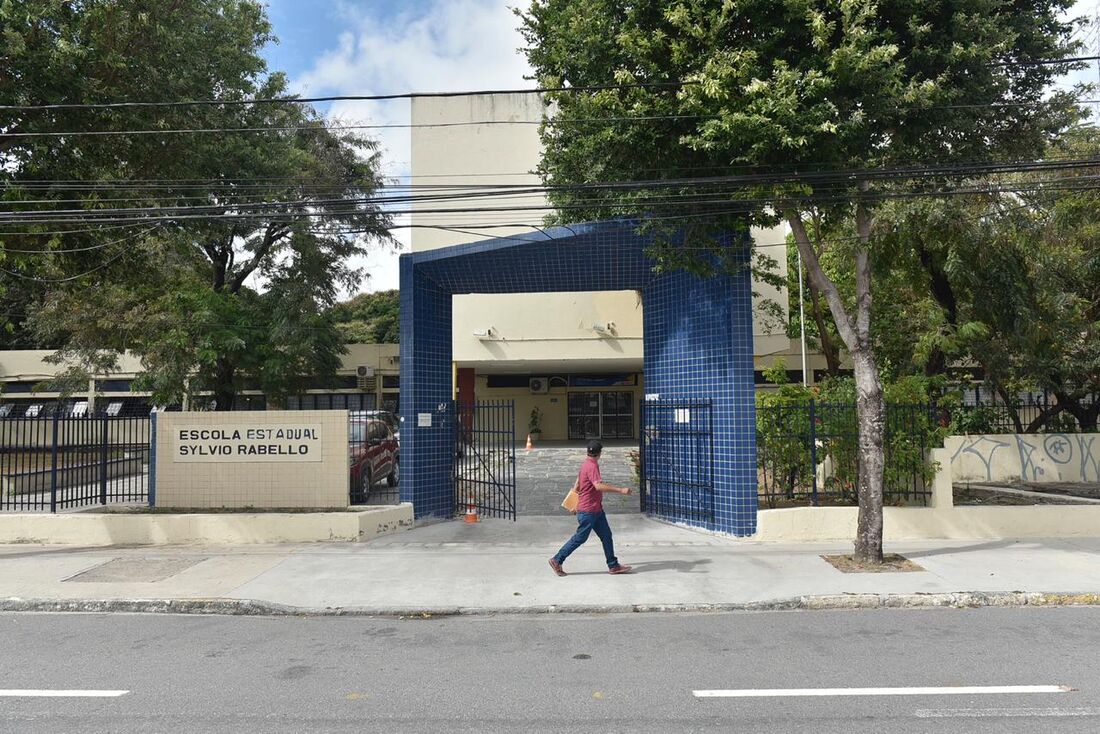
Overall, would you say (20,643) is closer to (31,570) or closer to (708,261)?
(31,570)

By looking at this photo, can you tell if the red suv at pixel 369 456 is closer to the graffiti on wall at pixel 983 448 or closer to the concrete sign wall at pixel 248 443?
the concrete sign wall at pixel 248 443

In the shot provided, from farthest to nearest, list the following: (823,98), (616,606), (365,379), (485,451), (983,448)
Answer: (365,379), (983,448), (485,451), (823,98), (616,606)

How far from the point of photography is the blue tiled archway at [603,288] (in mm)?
10445

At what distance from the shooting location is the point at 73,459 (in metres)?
11.7

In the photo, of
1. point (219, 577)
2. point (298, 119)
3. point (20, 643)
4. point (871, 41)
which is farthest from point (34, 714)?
point (298, 119)

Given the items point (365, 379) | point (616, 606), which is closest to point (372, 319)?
point (365, 379)

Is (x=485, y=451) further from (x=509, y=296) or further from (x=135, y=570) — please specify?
(x=509, y=296)

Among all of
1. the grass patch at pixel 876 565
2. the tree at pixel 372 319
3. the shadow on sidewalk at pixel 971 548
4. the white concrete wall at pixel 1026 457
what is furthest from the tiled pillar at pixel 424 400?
the tree at pixel 372 319

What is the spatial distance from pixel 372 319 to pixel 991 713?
49.6m

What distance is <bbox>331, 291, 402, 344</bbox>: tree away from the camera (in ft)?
154

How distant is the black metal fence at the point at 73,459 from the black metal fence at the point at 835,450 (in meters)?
10.5

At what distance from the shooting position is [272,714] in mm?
4590

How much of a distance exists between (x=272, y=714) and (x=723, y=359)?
7837 mm

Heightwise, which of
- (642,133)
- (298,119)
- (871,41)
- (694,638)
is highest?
(298,119)
